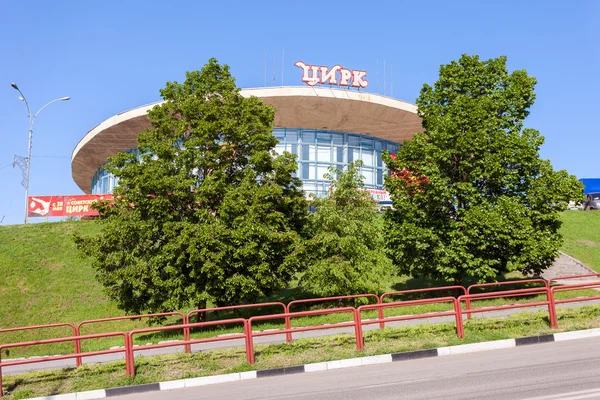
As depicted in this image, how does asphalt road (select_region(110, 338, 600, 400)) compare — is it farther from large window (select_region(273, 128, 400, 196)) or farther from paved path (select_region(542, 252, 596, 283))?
large window (select_region(273, 128, 400, 196))

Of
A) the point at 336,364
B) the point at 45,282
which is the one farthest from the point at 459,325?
the point at 45,282

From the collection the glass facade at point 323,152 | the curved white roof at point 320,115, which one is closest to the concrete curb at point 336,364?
the curved white roof at point 320,115

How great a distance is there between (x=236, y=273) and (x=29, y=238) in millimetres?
Result: 21908

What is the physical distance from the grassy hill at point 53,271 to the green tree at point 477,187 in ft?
33.2

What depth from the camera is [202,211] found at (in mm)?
17953

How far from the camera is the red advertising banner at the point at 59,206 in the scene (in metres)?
39.0

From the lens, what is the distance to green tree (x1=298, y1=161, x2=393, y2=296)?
1880cm

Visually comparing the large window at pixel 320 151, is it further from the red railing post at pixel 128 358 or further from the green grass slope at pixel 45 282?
the red railing post at pixel 128 358

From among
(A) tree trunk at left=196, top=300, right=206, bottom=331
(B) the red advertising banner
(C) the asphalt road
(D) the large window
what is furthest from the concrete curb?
(B) the red advertising banner

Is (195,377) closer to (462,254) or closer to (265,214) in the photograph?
(265,214)

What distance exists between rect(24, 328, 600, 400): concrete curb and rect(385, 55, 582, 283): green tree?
7.74 meters

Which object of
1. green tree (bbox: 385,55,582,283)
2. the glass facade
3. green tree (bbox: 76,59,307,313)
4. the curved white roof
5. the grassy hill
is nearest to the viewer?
green tree (bbox: 76,59,307,313)

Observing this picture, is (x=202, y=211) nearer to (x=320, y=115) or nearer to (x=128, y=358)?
(x=128, y=358)

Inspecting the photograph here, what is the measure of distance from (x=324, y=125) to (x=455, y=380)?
35122mm
